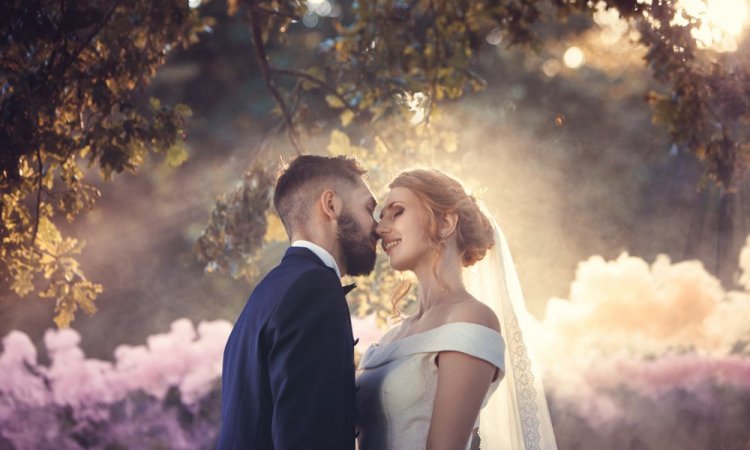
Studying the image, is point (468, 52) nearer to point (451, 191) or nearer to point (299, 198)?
point (451, 191)

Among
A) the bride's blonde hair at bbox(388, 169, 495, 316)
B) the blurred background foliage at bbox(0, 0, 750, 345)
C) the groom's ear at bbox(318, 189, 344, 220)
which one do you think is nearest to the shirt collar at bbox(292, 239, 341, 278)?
the groom's ear at bbox(318, 189, 344, 220)

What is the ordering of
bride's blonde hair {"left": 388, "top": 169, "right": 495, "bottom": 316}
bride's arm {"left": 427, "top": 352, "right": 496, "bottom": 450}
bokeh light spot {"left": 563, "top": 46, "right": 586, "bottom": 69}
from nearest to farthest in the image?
bride's arm {"left": 427, "top": 352, "right": 496, "bottom": 450}, bride's blonde hair {"left": 388, "top": 169, "right": 495, "bottom": 316}, bokeh light spot {"left": 563, "top": 46, "right": 586, "bottom": 69}

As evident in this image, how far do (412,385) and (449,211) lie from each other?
602 millimetres

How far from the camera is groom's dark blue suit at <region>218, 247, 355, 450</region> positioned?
1612 mm

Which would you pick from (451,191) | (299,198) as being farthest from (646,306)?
(299,198)

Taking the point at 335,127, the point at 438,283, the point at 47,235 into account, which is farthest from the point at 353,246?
the point at 335,127

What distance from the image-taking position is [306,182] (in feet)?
6.90

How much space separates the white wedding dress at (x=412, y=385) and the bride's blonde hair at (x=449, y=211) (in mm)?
327

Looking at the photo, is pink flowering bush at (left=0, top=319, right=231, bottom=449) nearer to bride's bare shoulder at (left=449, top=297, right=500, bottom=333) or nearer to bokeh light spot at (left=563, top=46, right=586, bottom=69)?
bride's bare shoulder at (left=449, top=297, right=500, bottom=333)

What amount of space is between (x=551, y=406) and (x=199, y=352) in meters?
2.01

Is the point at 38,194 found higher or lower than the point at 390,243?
higher

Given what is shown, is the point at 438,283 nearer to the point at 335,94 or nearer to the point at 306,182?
the point at 306,182

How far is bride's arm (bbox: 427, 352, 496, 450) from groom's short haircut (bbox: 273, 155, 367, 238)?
57 centimetres

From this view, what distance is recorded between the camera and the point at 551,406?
3.88 metres
